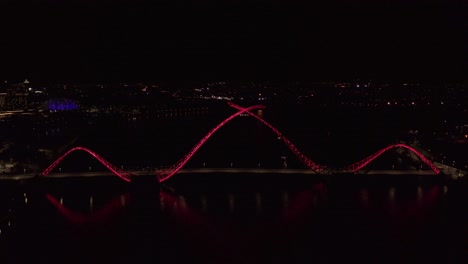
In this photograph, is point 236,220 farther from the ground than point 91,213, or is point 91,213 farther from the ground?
point 91,213

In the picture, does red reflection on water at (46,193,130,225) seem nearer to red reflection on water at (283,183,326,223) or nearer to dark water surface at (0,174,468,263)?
dark water surface at (0,174,468,263)

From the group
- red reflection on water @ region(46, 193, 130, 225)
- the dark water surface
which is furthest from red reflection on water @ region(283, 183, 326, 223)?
red reflection on water @ region(46, 193, 130, 225)

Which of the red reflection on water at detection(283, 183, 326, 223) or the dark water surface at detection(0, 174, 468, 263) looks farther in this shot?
the red reflection on water at detection(283, 183, 326, 223)

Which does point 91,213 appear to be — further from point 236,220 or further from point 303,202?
point 303,202

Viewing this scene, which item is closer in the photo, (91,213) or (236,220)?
(236,220)

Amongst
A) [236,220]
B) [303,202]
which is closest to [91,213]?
[236,220]
